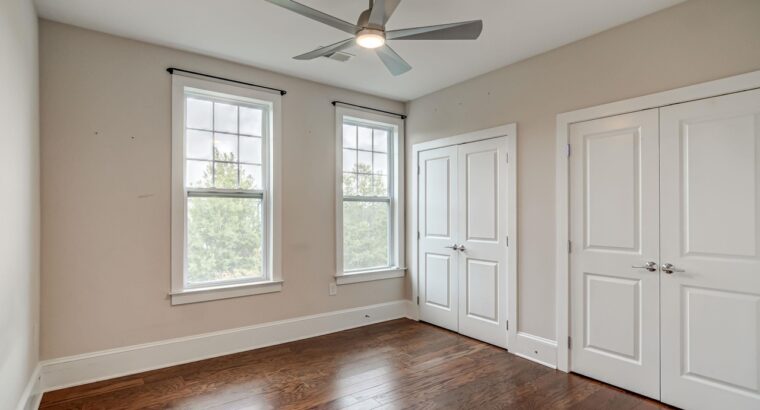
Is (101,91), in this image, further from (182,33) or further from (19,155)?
(19,155)

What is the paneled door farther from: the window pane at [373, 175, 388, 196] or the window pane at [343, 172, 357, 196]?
the window pane at [343, 172, 357, 196]

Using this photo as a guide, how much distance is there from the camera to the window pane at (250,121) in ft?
12.3

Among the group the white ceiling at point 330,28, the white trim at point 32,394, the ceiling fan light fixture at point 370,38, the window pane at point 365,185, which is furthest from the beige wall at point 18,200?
the window pane at point 365,185

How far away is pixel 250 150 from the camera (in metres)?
3.80

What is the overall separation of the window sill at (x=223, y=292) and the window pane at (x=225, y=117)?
1484mm

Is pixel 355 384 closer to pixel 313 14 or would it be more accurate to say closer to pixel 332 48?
pixel 332 48

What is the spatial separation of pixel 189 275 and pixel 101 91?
166 cm

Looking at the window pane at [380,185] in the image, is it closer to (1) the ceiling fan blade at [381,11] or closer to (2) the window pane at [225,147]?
(2) the window pane at [225,147]

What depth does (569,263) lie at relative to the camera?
320cm

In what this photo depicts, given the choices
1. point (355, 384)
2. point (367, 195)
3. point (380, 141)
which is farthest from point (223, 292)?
point (380, 141)

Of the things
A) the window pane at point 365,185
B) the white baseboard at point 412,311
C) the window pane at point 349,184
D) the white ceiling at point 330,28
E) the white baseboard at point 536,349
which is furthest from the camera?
the white baseboard at point 412,311

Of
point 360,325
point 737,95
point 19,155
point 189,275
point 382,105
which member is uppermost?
point 382,105

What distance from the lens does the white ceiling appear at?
2.63m

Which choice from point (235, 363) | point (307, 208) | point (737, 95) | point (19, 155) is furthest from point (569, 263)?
point (19, 155)
